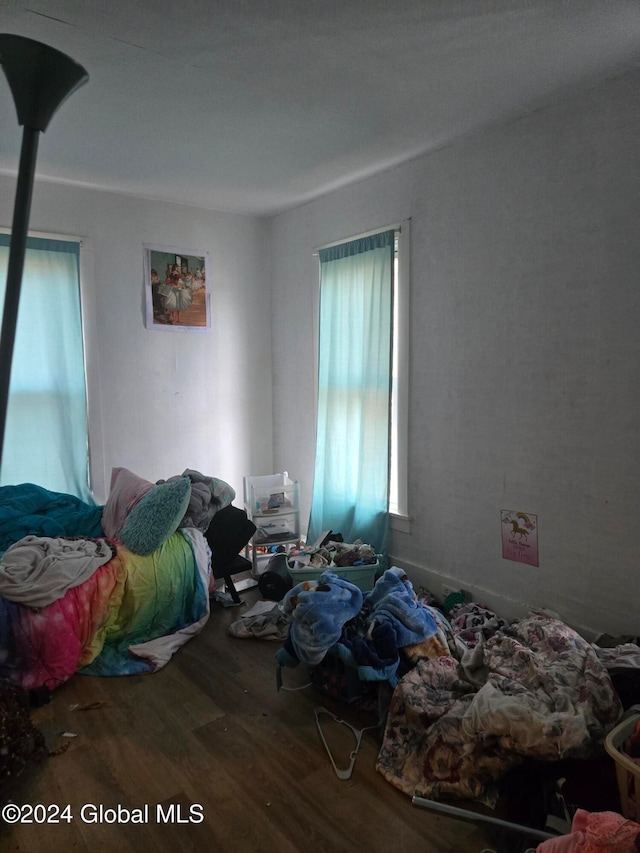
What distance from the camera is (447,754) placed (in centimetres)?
182

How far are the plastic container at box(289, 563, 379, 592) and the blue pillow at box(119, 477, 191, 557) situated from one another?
725 millimetres

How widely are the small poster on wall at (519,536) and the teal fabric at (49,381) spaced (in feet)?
8.44

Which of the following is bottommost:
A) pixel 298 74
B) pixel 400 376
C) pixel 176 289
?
pixel 400 376

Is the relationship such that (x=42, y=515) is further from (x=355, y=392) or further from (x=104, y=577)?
(x=355, y=392)

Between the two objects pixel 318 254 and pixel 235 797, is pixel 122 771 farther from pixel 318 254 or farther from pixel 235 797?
pixel 318 254

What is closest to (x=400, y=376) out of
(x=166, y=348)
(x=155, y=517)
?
(x=155, y=517)

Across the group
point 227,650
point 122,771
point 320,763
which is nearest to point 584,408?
point 320,763

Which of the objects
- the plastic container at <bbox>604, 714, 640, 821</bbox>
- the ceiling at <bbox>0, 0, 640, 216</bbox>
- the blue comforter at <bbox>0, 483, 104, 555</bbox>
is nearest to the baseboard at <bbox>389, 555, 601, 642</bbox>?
the plastic container at <bbox>604, 714, 640, 821</bbox>

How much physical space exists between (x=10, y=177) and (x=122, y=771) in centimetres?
321

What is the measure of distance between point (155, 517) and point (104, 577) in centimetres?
40

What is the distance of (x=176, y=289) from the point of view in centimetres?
399

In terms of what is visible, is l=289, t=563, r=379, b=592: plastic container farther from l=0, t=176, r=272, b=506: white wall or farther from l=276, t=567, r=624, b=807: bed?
l=0, t=176, r=272, b=506: white wall

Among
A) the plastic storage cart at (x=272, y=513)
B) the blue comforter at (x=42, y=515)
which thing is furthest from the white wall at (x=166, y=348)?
the plastic storage cart at (x=272, y=513)

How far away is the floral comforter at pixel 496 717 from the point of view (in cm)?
170
